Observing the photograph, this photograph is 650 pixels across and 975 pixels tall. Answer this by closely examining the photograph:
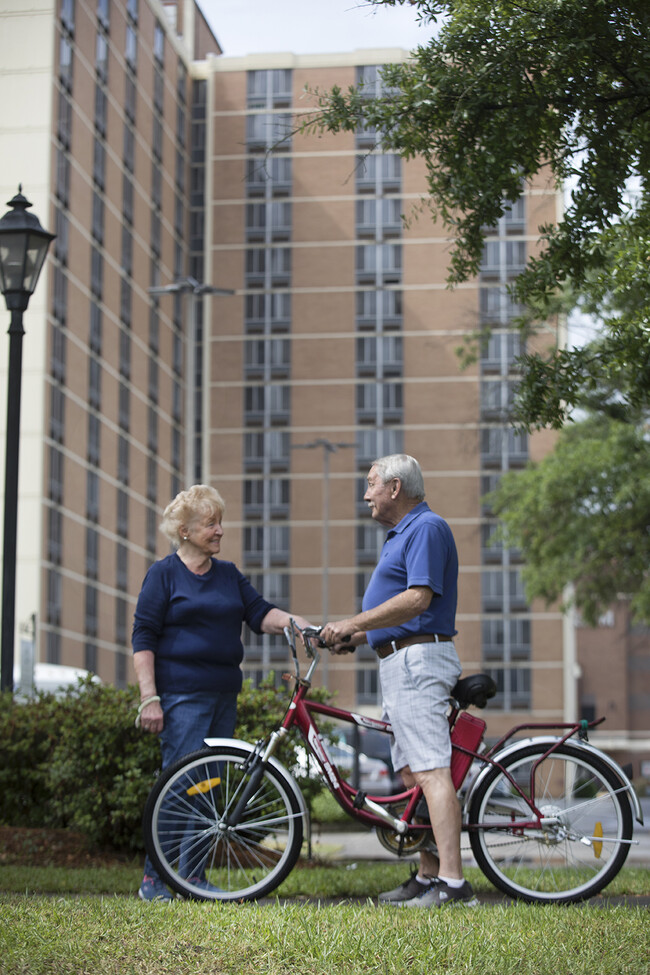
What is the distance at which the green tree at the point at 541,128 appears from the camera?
7461 mm

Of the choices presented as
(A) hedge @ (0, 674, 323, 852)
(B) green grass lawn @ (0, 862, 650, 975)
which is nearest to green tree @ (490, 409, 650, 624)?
(A) hedge @ (0, 674, 323, 852)

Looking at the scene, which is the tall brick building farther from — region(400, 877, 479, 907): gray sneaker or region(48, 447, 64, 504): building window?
region(400, 877, 479, 907): gray sneaker

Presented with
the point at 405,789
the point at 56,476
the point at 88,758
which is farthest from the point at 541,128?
the point at 56,476

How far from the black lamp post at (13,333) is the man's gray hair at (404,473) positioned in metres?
4.27

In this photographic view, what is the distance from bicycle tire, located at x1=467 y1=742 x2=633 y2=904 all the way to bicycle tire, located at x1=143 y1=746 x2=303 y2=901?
0.87 meters

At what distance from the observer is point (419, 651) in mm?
6188

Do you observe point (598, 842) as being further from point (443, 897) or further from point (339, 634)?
point (339, 634)

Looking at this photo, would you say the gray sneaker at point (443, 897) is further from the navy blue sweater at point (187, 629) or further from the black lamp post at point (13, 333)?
the black lamp post at point (13, 333)

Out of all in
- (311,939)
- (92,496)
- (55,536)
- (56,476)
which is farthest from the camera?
(92,496)

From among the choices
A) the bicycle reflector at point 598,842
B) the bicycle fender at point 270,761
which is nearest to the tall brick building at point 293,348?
the bicycle fender at point 270,761

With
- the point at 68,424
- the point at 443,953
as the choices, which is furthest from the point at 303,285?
the point at 443,953

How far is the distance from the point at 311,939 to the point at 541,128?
5.38 m

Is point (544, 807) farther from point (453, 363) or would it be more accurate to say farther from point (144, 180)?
point (453, 363)

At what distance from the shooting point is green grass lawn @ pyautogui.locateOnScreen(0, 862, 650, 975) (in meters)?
4.24
